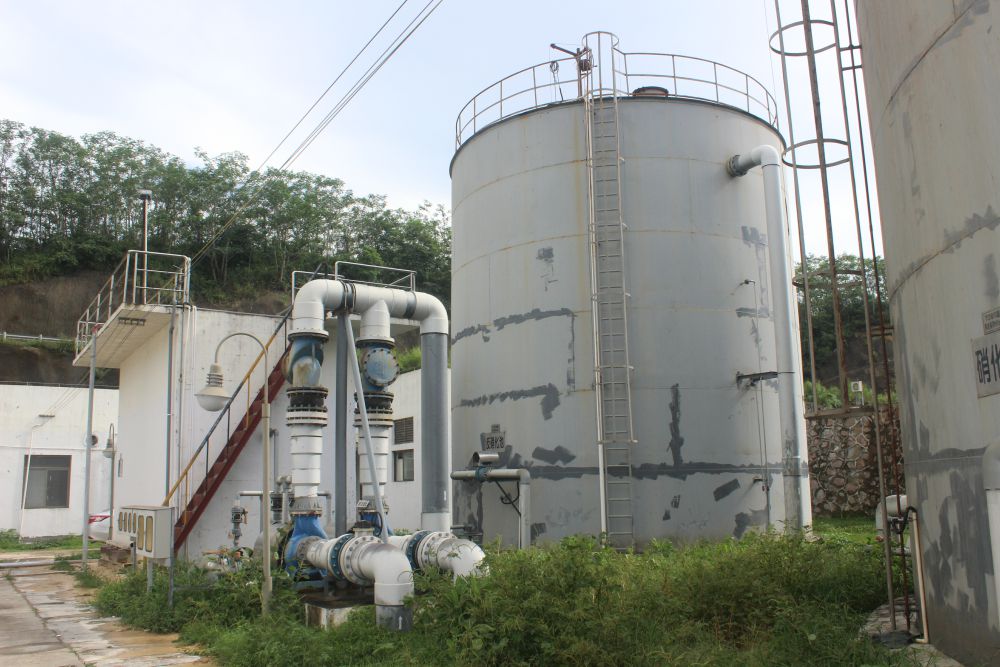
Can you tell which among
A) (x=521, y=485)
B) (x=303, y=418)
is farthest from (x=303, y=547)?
(x=521, y=485)

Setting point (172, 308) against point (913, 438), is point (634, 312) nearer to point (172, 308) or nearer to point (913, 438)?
point (913, 438)

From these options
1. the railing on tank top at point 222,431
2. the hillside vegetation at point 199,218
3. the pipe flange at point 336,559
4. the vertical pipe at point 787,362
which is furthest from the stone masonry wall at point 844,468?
the hillside vegetation at point 199,218

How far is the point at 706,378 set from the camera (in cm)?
1327

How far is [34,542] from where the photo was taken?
97.4ft

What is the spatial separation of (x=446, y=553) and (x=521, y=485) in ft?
11.5

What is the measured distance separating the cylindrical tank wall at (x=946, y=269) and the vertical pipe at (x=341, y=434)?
8.65 meters

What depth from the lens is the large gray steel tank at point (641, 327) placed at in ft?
42.6

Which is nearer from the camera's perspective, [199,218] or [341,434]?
[341,434]

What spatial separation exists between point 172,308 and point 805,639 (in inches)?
520

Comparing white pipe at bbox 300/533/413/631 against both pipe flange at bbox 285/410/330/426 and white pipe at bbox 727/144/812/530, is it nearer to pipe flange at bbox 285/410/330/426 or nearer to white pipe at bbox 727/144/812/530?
pipe flange at bbox 285/410/330/426

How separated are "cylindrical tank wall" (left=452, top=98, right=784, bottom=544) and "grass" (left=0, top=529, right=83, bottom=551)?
20.1 m

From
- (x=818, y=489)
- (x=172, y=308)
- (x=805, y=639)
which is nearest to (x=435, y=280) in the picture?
(x=818, y=489)

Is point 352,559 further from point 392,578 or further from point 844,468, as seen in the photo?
point 844,468

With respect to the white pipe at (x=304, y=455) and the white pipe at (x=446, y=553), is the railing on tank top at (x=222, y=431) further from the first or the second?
the white pipe at (x=446, y=553)
